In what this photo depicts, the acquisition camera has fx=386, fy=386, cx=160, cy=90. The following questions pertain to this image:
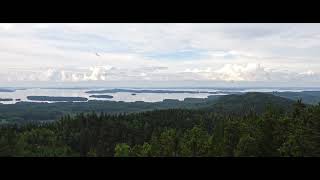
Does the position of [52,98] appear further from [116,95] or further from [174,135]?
[174,135]

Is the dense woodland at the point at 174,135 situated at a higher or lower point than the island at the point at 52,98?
lower

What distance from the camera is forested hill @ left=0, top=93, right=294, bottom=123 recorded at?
50.3 m

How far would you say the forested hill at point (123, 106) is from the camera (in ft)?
165

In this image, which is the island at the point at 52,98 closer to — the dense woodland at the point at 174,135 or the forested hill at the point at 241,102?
the dense woodland at the point at 174,135

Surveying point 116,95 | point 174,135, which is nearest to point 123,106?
point 116,95

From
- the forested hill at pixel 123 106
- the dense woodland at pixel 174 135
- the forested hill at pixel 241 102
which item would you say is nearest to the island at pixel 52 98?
the forested hill at pixel 123 106

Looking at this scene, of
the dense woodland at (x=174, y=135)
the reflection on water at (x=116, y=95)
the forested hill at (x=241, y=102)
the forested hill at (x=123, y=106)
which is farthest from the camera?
the forested hill at (x=241, y=102)

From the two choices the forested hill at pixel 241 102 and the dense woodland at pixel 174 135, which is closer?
the dense woodland at pixel 174 135

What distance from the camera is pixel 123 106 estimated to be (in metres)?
62.8

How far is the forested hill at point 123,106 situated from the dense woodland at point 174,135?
554 cm

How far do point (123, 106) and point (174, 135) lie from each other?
30240 millimetres

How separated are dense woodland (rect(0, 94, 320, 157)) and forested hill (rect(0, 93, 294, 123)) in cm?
554

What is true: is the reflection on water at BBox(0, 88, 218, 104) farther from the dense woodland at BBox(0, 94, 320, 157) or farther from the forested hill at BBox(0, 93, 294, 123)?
the dense woodland at BBox(0, 94, 320, 157)
